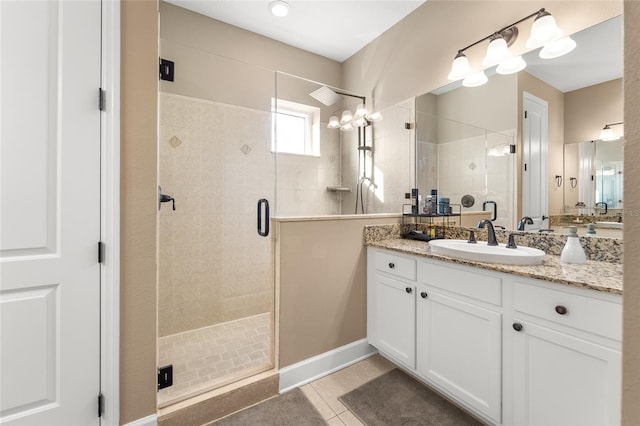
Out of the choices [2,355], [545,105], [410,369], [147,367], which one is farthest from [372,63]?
[2,355]

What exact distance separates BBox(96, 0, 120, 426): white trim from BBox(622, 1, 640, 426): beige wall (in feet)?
5.35

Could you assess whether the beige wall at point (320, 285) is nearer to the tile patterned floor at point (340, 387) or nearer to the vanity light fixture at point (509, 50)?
the tile patterned floor at point (340, 387)

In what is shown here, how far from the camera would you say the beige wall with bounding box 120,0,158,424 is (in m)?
1.30

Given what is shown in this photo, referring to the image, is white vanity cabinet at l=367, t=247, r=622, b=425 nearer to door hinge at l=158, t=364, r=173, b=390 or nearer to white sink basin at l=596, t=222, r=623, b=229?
white sink basin at l=596, t=222, r=623, b=229

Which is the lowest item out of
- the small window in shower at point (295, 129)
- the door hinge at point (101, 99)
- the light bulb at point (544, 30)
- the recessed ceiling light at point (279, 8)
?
the door hinge at point (101, 99)

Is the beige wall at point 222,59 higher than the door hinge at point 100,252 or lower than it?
higher

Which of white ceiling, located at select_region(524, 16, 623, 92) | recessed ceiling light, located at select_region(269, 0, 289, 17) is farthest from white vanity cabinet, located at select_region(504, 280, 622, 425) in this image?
recessed ceiling light, located at select_region(269, 0, 289, 17)

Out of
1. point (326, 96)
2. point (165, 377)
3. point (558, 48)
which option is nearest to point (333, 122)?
point (326, 96)

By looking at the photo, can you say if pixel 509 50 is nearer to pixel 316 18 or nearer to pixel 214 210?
pixel 316 18

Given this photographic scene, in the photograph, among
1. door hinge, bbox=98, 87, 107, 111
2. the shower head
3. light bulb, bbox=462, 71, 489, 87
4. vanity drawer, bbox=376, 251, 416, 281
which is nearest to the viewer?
door hinge, bbox=98, 87, 107, 111

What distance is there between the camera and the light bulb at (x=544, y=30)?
1563 millimetres

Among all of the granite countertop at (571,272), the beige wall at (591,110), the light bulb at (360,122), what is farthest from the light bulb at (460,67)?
the granite countertop at (571,272)

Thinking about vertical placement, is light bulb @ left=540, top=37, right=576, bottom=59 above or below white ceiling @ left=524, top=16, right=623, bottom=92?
above

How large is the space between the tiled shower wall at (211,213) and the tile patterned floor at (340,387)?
1.05m
